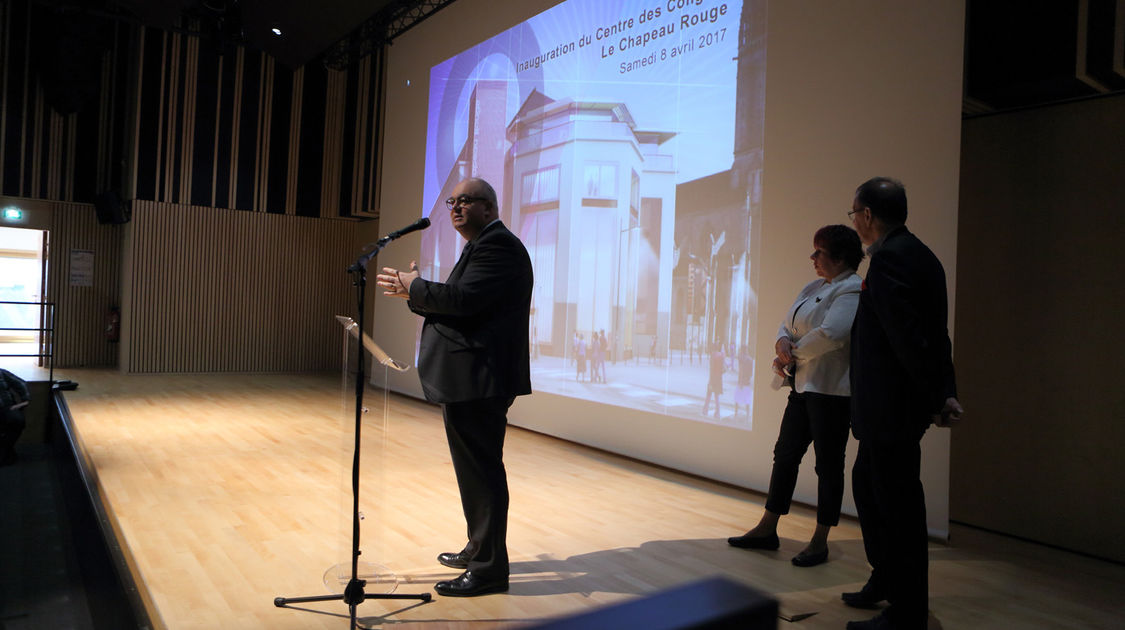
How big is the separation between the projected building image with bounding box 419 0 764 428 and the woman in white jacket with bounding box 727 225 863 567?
4.51 ft

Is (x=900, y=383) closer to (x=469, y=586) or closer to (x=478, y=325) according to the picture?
(x=478, y=325)

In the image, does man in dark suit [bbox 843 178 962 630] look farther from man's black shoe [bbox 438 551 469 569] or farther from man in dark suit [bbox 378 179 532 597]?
man's black shoe [bbox 438 551 469 569]

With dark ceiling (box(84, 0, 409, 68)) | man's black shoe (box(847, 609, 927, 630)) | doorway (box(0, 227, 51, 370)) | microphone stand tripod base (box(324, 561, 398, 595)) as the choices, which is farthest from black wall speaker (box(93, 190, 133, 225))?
man's black shoe (box(847, 609, 927, 630))

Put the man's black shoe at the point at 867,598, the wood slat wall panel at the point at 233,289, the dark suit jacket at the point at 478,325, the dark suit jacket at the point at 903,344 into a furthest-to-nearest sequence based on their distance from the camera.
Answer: the wood slat wall panel at the point at 233,289 < the man's black shoe at the point at 867,598 < the dark suit jacket at the point at 478,325 < the dark suit jacket at the point at 903,344

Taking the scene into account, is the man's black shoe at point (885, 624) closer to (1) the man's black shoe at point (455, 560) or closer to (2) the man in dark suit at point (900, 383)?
(2) the man in dark suit at point (900, 383)

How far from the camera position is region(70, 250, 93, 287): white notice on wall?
10.6 metres

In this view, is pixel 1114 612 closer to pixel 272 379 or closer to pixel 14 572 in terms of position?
pixel 14 572

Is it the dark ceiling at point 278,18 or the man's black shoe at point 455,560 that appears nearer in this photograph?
the man's black shoe at point 455,560

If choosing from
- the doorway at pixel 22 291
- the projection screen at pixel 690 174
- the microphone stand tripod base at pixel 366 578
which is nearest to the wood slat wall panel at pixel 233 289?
the doorway at pixel 22 291

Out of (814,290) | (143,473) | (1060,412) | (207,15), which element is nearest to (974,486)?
(1060,412)

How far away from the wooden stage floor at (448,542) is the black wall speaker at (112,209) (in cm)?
561

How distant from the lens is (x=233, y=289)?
10914 millimetres

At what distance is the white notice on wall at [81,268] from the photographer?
34.6 ft

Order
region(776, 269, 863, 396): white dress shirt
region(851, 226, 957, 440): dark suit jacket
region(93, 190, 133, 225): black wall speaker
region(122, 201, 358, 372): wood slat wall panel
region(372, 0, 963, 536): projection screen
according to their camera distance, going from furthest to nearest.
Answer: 1. region(122, 201, 358, 372): wood slat wall panel
2. region(93, 190, 133, 225): black wall speaker
3. region(372, 0, 963, 536): projection screen
4. region(776, 269, 863, 396): white dress shirt
5. region(851, 226, 957, 440): dark suit jacket
